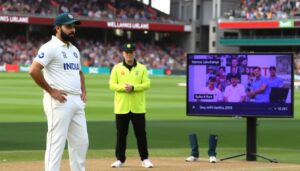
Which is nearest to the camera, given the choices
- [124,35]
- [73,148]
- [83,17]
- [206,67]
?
[73,148]

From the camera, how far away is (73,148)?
892 centimetres

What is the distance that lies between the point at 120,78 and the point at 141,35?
76.8 m

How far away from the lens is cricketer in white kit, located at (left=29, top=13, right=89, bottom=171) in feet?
28.4

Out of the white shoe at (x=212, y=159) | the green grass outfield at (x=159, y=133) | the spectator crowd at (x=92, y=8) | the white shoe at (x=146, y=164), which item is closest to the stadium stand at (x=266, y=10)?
the spectator crowd at (x=92, y=8)

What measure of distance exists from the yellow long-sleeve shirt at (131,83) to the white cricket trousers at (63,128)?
2834 mm

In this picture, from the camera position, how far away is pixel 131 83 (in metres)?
11.8

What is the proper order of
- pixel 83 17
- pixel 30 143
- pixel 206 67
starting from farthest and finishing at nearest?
pixel 83 17 → pixel 30 143 → pixel 206 67

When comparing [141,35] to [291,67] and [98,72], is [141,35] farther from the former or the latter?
[291,67]

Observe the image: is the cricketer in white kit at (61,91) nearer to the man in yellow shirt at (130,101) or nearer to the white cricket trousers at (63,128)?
the white cricket trousers at (63,128)

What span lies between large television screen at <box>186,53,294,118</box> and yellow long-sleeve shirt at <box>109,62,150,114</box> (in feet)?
3.50

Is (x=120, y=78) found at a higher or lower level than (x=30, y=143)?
higher

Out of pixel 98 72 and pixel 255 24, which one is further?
pixel 255 24

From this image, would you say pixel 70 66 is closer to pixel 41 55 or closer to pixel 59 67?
pixel 59 67

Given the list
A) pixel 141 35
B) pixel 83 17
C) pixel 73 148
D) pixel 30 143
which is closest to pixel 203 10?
pixel 141 35
